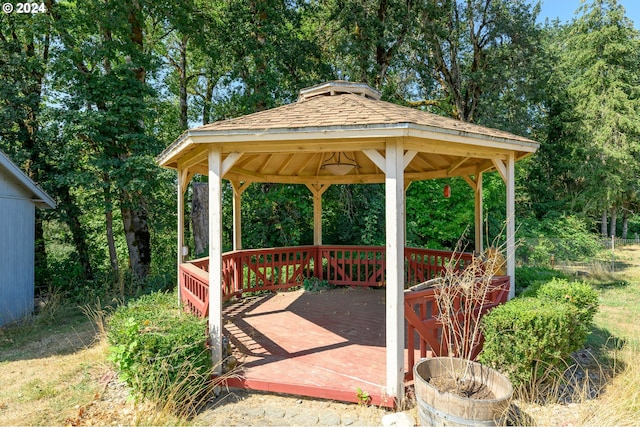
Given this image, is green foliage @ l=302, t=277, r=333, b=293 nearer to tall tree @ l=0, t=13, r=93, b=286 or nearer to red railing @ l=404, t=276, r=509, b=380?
red railing @ l=404, t=276, r=509, b=380

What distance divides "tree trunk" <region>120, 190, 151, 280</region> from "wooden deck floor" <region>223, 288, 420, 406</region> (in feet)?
15.4

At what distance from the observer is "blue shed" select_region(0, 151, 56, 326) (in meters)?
7.63

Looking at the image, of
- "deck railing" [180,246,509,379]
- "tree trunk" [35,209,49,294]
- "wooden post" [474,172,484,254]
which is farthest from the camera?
A: "tree trunk" [35,209,49,294]

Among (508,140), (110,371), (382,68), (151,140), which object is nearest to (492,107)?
(382,68)

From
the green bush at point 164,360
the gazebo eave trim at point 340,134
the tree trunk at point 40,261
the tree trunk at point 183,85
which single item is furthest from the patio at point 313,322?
the tree trunk at point 183,85

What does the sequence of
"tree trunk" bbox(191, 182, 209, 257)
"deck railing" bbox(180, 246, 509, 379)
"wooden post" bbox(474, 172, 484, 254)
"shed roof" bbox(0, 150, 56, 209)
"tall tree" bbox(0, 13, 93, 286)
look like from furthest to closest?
Result: 1. "tree trunk" bbox(191, 182, 209, 257)
2. "tall tree" bbox(0, 13, 93, 286)
3. "shed roof" bbox(0, 150, 56, 209)
4. "wooden post" bbox(474, 172, 484, 254)
5. "deck railing" bbox(180, 246, 509, 379)

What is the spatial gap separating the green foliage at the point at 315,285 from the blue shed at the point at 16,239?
6.09 meters

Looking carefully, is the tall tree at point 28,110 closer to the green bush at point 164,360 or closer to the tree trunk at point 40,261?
the tree trunk at point 40,261

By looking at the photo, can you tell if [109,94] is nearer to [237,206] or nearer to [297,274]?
[237,206]

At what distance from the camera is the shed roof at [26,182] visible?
746 centimetres

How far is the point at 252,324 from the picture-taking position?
584 cm

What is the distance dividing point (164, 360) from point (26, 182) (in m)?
6.96

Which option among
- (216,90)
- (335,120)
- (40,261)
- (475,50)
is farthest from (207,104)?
(335,120)

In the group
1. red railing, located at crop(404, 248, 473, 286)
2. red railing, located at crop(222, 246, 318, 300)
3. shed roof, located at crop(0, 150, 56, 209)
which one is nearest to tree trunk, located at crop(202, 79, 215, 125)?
shed roof, located at crop(0, 150, 56, 209)
